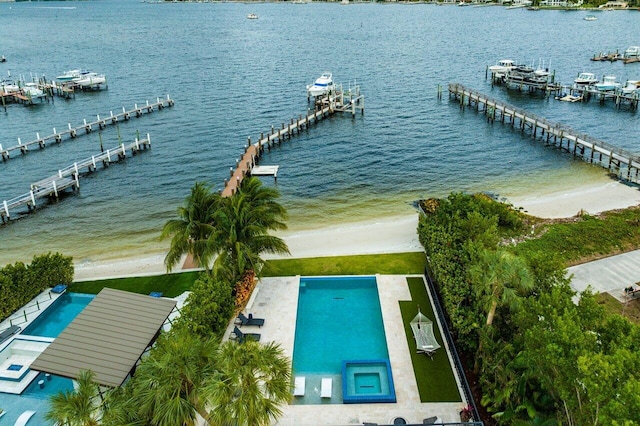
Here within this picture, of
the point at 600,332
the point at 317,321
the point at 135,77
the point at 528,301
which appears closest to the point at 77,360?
the point at 317,321

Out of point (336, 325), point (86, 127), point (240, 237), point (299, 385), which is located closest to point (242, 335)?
point (299, 385)

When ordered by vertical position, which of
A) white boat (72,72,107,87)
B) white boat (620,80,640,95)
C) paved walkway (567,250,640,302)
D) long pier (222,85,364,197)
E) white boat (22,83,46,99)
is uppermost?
white boat (72,72,107,87)

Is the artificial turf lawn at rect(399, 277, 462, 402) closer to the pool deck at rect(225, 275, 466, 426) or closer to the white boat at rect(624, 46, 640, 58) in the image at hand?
the pool deck at rect(225, 275, 466, 426)

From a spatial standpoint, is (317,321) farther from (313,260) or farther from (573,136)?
(573,136)

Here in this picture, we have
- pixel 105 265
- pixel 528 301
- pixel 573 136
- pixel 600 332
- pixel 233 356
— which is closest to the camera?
pixel 233 356

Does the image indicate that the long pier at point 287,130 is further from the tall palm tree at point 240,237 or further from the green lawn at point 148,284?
the tall palm tree at point 240,237

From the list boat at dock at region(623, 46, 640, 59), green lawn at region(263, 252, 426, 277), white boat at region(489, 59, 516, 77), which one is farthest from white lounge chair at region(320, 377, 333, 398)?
boat at dock at region(623, 46, 640, 59)
